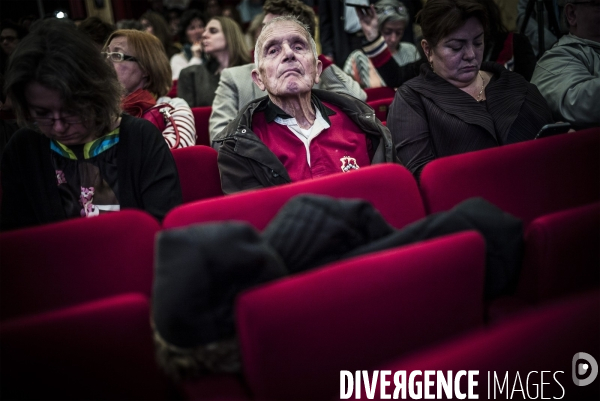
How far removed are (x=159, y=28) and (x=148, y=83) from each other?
237cm

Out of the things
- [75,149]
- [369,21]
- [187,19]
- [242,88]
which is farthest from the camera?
[187,19]

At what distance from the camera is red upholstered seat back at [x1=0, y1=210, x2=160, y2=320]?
0.99 meters

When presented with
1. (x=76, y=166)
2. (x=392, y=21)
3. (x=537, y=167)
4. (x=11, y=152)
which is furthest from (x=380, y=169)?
(x=392, y=21)

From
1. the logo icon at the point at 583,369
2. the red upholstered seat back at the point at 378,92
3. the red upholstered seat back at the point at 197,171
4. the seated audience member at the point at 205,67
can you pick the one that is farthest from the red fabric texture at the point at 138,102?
the logo icon at the point at 583,369

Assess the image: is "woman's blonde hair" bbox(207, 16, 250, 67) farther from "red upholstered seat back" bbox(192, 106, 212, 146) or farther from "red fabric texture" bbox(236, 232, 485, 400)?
"red fabric texture" bbox(236, 232, 485, 400)

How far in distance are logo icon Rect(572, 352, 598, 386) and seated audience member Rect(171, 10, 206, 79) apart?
3909mm

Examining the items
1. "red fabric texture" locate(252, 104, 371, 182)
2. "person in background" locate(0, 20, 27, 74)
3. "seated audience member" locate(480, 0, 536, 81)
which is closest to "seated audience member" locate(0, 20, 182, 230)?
"red fabric texture" locate(252, 104, 371, 182)

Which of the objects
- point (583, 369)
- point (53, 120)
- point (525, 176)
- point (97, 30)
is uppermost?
point (97, 30)

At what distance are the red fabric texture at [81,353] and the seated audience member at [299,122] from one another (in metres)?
0.83

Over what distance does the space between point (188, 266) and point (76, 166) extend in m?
0.81

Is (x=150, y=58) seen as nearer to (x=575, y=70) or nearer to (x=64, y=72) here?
(x=64, y=72)

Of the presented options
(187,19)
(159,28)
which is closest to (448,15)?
(159,28)

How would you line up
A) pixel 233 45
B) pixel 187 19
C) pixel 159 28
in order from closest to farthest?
1. pixel 233 45
2. pixel 159 28
3. pixel 187 19

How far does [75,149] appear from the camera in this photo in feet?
4.75
